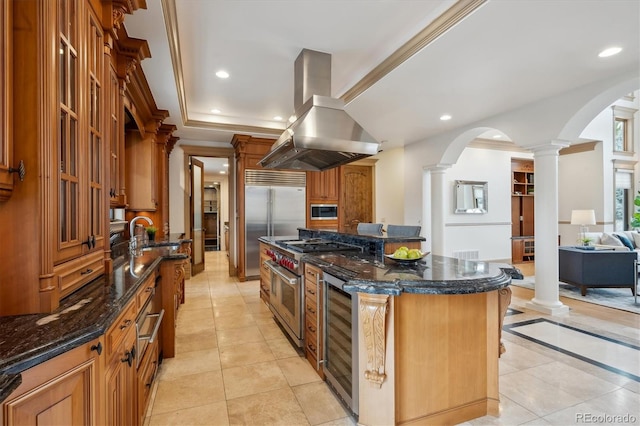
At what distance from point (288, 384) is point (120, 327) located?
135 cm

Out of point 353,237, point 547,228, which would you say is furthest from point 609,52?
point 353,237

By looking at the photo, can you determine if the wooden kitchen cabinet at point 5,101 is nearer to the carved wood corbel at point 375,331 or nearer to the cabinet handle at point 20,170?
the cabinet handle at point 20,170

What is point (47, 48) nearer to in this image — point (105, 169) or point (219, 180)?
point (105, 169)

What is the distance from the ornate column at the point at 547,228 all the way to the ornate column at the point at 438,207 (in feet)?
6.01

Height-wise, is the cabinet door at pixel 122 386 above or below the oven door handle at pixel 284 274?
below

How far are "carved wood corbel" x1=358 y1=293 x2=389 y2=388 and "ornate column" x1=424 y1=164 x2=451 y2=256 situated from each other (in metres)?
4.38

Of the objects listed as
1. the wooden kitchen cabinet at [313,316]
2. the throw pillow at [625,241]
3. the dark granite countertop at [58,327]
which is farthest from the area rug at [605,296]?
the dark granite countertop at [58,327]

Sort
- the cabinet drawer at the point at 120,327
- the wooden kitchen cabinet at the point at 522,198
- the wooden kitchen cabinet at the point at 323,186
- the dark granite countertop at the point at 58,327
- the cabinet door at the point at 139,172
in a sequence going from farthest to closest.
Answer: the wooden kitchen cabinet at the point at 522,198
the wooden kitchen cabinet at the point at 323,186
the cabinet door at the point at 139,172
the cabinet drawer at the point at 120,327
the dark granite countertop at the point at 58,327

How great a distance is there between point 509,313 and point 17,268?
175 inches

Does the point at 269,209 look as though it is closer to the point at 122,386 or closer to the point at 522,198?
the point at 122,386

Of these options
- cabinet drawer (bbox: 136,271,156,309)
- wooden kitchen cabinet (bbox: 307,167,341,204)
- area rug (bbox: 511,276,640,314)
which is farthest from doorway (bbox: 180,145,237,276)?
area rug (bbox: 511,276,640,314)

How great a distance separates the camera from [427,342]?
67.9 inches

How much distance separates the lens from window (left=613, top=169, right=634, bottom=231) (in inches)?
277

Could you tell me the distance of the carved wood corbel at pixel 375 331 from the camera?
5.35ft
